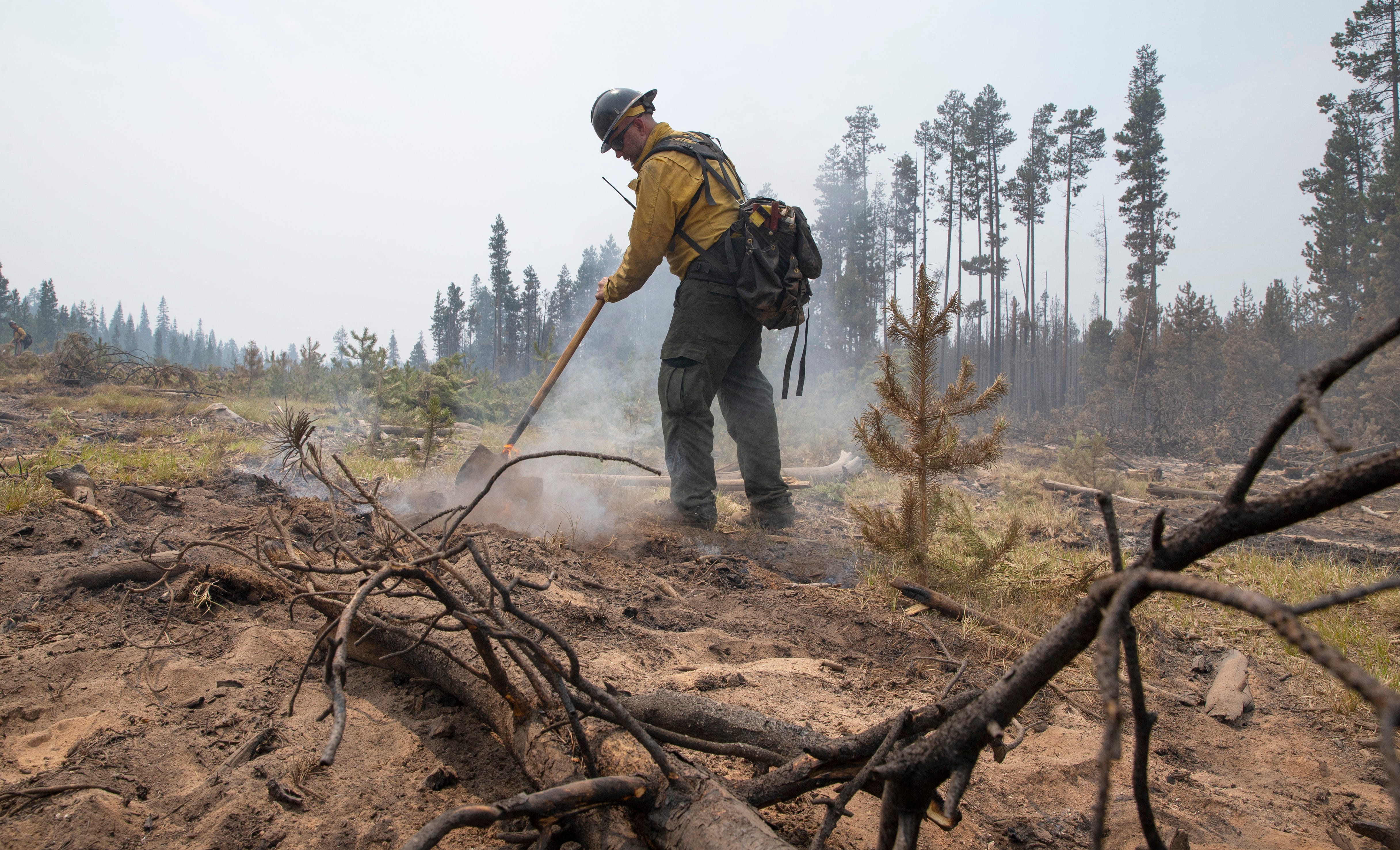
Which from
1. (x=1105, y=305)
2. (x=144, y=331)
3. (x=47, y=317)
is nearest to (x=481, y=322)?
(x=47, y=317)

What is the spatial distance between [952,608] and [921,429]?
830 mm

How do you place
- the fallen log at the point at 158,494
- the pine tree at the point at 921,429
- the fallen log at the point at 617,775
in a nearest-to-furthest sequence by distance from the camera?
the fallen log at the point at 617,775 < the pine tree at the point at 921,429 < the fallen log at the point at 158,494

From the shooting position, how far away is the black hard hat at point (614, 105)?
14.1ft

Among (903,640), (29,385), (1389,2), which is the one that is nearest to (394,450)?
(903,640)

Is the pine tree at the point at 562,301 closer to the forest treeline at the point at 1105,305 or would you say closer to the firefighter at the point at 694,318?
the forest treeline at the point at 1105,305

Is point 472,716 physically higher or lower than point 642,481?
lower

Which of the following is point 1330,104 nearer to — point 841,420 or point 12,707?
point 841,420

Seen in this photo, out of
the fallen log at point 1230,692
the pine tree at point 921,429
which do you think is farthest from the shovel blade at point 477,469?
the fallen log at point 1230,692

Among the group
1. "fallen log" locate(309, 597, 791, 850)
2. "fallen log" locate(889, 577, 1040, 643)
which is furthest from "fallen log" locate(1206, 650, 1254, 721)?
"fallen log" locate(309, 597, 791, 850)

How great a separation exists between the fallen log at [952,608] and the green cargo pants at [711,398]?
5.20 feet

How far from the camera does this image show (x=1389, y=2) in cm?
1662

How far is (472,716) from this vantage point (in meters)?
1.64

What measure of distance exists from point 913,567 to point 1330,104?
25.4m

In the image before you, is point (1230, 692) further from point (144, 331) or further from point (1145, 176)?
point (144, 331)
